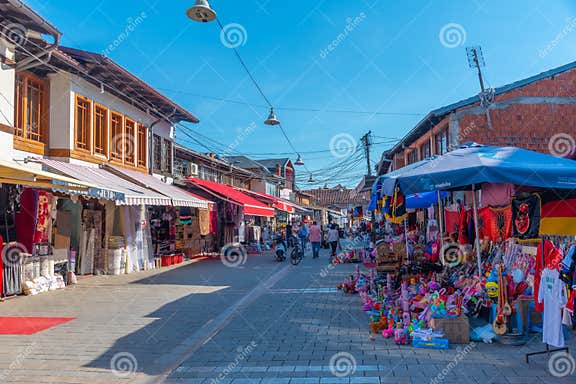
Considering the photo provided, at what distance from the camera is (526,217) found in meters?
6.85

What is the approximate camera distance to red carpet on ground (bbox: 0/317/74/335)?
7172 millimetres

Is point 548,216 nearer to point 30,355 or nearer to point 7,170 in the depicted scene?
point 30,355

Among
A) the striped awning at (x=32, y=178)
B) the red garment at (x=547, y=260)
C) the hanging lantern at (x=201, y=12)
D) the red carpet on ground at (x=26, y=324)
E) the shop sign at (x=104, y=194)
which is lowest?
the red carpet on ground at (x=26, y=324)

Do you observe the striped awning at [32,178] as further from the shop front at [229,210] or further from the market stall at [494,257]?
the shop front at [229,210]

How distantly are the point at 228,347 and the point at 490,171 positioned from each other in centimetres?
441

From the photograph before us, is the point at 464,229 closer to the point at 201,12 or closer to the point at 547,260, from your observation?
the point at 547,260

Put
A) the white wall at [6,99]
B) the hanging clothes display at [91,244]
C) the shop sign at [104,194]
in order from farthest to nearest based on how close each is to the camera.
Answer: the hanging clothes display at [91,244] → the shop sign at [104,194] → the white wall at [6,99]

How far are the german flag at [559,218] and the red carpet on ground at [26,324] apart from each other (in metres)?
8.08

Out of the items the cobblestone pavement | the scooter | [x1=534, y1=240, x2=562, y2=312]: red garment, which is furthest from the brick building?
the scooter

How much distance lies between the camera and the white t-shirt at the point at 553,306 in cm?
513

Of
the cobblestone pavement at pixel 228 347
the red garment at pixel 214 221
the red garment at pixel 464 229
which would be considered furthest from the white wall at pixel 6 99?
the red garment at pixel 214 221

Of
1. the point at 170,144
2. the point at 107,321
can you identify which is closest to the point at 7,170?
the point at 107,321

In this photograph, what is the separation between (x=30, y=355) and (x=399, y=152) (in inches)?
788

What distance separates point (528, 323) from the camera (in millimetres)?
6645
